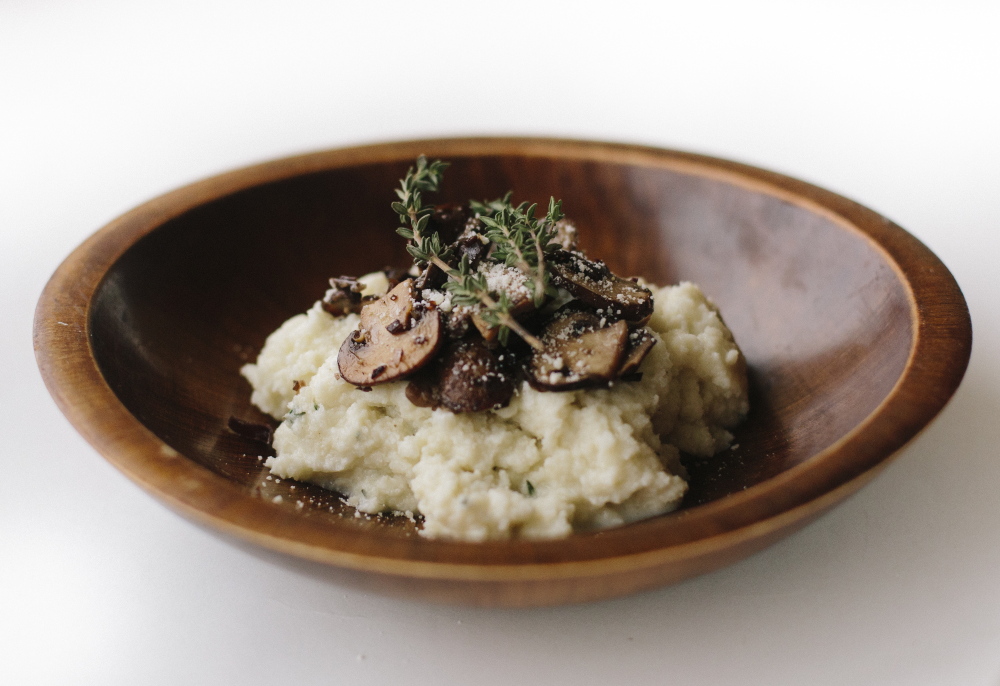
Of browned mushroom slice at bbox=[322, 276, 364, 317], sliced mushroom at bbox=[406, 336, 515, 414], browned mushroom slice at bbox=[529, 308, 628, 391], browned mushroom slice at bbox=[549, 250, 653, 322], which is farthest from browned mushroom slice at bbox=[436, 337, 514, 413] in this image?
browned mushroom slice at bbox=[322, 276, 364, 317]

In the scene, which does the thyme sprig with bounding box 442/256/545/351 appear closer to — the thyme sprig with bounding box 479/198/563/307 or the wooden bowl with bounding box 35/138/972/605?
the thyme sprig with bounding box 479/198/563/307

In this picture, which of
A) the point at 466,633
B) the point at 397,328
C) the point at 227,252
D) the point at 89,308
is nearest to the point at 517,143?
the point at 227,252

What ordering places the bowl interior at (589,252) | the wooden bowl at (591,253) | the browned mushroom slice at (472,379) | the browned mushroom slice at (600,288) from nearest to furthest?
1. the wooden bowl at (591,253)
2. the browned mushroom slice at (472,379)
3. the browned mushroom slice at (600,288)
4. the bowl interior at (589,252)

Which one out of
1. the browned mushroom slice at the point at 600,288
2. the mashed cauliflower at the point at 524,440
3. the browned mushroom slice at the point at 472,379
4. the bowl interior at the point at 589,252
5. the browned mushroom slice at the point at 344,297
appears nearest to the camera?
the mashed cauliflower at the point at 524,440

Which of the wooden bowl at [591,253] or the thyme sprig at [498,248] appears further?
the thyme sprig at [498,248]

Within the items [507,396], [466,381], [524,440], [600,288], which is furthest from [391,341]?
[600,288]

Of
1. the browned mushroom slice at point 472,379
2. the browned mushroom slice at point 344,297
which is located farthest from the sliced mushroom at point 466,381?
the browned mushroom slice at point 344,297

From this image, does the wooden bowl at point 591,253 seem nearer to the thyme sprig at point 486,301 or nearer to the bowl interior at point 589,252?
the bowl interior at point 589,252
